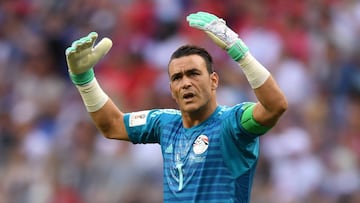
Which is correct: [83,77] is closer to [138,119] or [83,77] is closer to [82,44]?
[82,44]

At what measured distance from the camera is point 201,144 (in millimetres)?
6789

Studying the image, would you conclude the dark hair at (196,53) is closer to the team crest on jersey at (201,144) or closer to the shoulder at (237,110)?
the shoulder at (237,110)

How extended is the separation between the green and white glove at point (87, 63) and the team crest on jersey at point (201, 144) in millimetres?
935

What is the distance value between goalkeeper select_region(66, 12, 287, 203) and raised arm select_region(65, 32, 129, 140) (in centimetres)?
7

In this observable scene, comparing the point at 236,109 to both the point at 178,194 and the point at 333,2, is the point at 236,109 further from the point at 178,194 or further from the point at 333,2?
the point at 333,2

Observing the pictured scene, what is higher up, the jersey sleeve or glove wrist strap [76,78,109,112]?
glove wrist strap [76,78,109,112]

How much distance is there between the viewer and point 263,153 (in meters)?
11.2

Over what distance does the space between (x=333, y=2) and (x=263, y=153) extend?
266 centimetres

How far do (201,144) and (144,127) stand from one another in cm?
66

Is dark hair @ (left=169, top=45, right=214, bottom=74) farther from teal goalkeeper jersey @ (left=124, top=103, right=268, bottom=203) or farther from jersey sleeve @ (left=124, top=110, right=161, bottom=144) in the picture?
jersey sleeve @ (left=124, top=110, right=161, bottom=144)

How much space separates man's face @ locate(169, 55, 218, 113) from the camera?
22.3 feet

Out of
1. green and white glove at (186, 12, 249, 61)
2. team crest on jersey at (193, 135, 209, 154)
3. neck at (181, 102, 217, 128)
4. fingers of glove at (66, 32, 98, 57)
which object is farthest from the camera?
fingers of glove at (66, 32, 98, 57)

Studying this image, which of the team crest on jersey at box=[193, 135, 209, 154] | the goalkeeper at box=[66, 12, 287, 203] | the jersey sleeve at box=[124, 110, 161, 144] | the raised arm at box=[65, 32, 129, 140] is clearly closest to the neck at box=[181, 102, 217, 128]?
the goalkeeper at box=[66, 12, 287, 203]

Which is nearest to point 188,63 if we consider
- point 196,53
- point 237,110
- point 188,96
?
point 196,53
